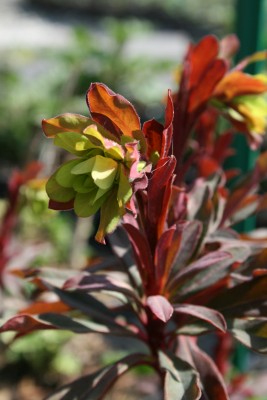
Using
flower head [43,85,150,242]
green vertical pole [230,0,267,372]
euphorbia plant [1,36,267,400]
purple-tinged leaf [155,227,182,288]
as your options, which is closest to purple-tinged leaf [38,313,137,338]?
euphorbia plant [1,36,267,400]

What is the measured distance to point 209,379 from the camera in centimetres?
95

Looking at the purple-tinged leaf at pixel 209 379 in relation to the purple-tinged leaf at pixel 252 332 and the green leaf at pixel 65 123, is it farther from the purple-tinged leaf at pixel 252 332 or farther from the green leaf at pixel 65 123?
the green leaf at pixel 65 123

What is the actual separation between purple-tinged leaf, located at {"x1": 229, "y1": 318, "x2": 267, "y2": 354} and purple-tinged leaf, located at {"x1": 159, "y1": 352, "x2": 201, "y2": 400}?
81mm

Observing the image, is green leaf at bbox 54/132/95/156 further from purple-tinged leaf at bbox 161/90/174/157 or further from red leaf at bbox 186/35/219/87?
red leaf at bbox 186/35/219/87

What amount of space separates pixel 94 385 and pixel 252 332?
9.8 inches

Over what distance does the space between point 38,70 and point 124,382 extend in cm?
479

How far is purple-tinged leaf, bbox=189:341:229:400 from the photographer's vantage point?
929 millimetres

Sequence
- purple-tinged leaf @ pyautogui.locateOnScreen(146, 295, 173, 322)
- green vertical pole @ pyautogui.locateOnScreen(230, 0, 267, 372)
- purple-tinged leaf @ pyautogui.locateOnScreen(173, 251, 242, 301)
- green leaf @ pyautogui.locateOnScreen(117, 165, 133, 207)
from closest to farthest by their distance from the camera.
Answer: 1. green leaf @ pyautogui.locateOnScreen(117, 165, 133, 207)
2. purple-tinged leaf @ pyautogui.locateOnScreen(146, 295, 173, 322)
3. purple-tinged leaf @ pyautogui.locateOnScreen(173, 251, 242, 301)
4. green vertical pole @ pyautogui.locateOnScreen(230, 0, 267, 372)

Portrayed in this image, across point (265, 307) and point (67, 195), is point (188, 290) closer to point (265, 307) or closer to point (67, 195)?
point (265, 307)

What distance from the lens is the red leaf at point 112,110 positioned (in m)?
0.75

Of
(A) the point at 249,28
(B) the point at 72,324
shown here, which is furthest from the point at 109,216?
(A) the point at 249,28

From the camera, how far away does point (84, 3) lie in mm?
10883

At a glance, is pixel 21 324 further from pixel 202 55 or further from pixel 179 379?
pixel 202 55

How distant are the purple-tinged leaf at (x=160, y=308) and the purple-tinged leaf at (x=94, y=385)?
16cm
